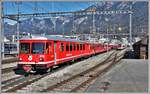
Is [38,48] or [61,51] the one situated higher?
[38,48]

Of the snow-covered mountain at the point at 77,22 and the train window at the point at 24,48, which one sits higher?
the snow-covered mountain at the point at 77,22

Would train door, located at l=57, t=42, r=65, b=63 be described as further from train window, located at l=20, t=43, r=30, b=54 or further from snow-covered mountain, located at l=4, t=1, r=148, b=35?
snow-covered mountain, located at l=4, t=1, r=148, b=35

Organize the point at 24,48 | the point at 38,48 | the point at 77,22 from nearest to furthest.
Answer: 1. the point at 38,48
2. the point at 24,48
3. the point at 77,22

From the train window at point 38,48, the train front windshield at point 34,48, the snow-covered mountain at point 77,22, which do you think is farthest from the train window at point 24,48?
the snow-covered mountain at point 77,22

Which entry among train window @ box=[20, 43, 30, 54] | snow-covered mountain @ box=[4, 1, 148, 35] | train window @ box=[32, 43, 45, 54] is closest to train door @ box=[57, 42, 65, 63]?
train window @ box=[32, 43, 45, 54]

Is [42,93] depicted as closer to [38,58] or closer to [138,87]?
[138,87]

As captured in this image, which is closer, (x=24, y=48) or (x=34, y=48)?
(x=34, y=48)

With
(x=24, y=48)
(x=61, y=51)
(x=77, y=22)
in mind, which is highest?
(x=77, y=22)

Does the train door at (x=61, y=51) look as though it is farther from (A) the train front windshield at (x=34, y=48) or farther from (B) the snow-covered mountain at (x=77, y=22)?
(B) the snow-covered mountain at (x=77, y=22)

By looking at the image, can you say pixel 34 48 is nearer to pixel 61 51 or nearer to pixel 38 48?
pixel 38 48

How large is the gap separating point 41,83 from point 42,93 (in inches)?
140

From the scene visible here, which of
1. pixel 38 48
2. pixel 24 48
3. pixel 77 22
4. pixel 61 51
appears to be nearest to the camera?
pixel 38 48

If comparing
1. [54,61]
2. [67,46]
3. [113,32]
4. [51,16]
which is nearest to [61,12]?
[51,16]

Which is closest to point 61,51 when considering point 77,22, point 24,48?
point 24,48
